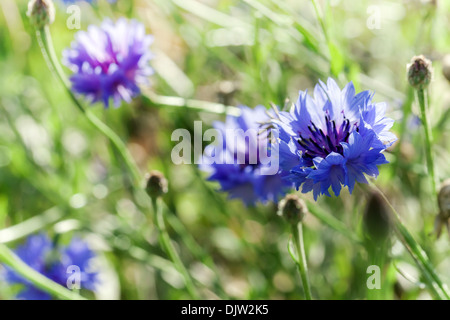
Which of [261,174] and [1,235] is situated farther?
[1,235]

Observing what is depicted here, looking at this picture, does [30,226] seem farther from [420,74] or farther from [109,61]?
[420,74]

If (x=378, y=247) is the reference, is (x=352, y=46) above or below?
above

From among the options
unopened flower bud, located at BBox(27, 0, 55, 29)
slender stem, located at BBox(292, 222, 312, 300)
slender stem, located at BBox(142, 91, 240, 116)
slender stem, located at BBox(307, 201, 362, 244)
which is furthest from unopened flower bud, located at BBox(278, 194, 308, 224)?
unopened flower bud, located at BBox(27, 0, 55, 29)

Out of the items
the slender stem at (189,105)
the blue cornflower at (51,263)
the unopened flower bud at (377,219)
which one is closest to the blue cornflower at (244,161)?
the slender stem at (189,105)

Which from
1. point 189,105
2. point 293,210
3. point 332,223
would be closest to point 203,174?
point 189,105
